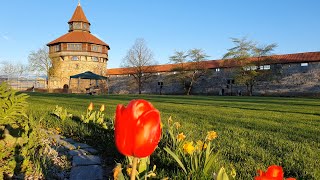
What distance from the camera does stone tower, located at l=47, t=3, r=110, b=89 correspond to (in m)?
41.7

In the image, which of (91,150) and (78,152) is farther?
(91,150)

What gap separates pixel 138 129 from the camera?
875 mm

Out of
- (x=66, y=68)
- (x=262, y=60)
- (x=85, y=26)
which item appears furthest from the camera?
(x=85, y=26)

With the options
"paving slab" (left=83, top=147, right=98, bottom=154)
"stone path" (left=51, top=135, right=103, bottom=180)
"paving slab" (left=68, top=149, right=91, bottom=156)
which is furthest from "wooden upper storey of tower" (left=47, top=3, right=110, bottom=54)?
"paving slab" (left=68, top=149, right=91, bottom=156)

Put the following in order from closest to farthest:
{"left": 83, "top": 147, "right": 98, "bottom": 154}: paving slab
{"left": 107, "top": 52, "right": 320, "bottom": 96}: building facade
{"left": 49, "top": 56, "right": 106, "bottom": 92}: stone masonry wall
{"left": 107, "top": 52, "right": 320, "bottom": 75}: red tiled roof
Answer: {"left": 83, "top": 147, "right": 98, "bottom": 154}: paving slab < {"left": 107, "top": 52, "right": 320, "bottom": 96}: building facade < {"left": 107, "top": 52, "right": 320, "bottom": 75}: red tiled roof < {"left": 49, "top": 56, "right": 106, "bottom": 92}: stone masonry wall

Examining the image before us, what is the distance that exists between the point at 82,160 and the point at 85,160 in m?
0.04

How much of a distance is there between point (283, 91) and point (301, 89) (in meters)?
2.05

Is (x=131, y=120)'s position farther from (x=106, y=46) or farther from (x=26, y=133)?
(x=106, y=46)

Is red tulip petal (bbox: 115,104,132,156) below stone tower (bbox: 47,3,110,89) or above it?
below

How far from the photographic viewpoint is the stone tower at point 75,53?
4169 cm

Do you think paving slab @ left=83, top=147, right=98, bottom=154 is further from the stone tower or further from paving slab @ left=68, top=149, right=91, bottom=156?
the stone tower

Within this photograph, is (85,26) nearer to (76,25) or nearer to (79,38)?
(76,25)

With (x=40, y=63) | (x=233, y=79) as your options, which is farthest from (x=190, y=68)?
(x=40, y=63)

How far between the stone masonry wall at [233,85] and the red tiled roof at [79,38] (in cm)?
739
